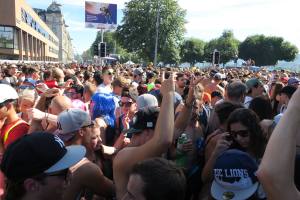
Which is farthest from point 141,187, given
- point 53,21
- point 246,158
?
point 53,21

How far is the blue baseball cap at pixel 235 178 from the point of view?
6.61ft

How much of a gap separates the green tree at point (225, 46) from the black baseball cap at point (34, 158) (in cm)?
7616

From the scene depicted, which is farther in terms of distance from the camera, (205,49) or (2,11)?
(205,49)

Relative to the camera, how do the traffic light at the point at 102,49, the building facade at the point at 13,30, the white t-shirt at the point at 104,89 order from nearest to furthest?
the white t-shirt at the point at 104,89 < the traffic light at the point at 102,49 < the building facade at the point at 13,30

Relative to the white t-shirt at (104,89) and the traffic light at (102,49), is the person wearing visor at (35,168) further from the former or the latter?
the traffic light at (102,49)

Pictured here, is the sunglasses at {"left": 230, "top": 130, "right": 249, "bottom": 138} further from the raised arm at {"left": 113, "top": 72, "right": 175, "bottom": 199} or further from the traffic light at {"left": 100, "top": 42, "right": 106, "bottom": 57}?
the traffic light at {"left": 100, "top": 42, "right": 106, "bottom": 57}

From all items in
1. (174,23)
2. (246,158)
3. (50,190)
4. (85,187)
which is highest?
(174,23)

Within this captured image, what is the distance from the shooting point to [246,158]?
2.11 metres

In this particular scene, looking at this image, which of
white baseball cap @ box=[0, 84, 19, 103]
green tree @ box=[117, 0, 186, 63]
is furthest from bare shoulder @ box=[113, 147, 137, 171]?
green tree @ box=[117, 0, 186, 63]

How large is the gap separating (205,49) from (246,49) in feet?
33.1

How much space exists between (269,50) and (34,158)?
8946cm

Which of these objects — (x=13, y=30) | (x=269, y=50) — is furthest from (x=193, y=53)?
(x=13, y=30)

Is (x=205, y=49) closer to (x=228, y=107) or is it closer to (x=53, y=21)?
(x=53, y=21)

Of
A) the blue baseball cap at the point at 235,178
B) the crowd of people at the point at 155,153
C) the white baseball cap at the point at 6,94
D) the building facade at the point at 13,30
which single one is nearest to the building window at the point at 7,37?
the building facade at the point at 13,30
